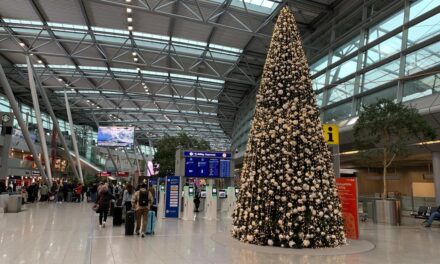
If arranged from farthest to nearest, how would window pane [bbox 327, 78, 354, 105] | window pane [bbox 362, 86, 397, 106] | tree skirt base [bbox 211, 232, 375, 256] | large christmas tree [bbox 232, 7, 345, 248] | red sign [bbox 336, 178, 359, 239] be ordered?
1. window pane [bbox 327, 78, 354, 105]
2. window pane [bbox 362, 86, 397, 106]
3. red sign [bbox 336, 178, 359, 239]
4. large christmas tree [bbox 232, 7, 345, 248]
5. tree skirt base [bbox 211, 232, 375, 256]

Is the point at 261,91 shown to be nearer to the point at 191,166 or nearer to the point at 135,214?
the point at 135,214

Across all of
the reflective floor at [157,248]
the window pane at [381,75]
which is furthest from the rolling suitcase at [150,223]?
the window pane at [381,75]

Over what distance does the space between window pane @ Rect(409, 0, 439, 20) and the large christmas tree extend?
8.85 meters

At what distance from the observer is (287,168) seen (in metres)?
8.70

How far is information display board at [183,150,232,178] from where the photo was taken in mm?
17344

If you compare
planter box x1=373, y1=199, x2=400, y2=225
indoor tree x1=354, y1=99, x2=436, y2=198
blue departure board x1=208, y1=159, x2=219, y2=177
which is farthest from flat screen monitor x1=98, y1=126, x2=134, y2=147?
planter box x1=373, y1=199, x2=400, y2=225

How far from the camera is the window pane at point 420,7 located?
1507 centimetres

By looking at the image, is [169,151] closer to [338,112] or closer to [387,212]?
[338,112]

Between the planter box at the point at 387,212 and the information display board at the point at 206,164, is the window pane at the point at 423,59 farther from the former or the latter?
the information display board at the point at 206,164

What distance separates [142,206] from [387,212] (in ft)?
35.1

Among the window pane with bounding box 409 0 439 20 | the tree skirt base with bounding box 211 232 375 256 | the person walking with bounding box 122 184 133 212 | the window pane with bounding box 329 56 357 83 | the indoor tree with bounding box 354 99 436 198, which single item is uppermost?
the window pane with bounding box 409 0 439 20

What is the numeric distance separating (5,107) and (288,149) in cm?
4213

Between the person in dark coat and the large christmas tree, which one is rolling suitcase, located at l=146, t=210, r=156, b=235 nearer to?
the person in dark coat

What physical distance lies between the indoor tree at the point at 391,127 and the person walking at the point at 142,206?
8996 mm
